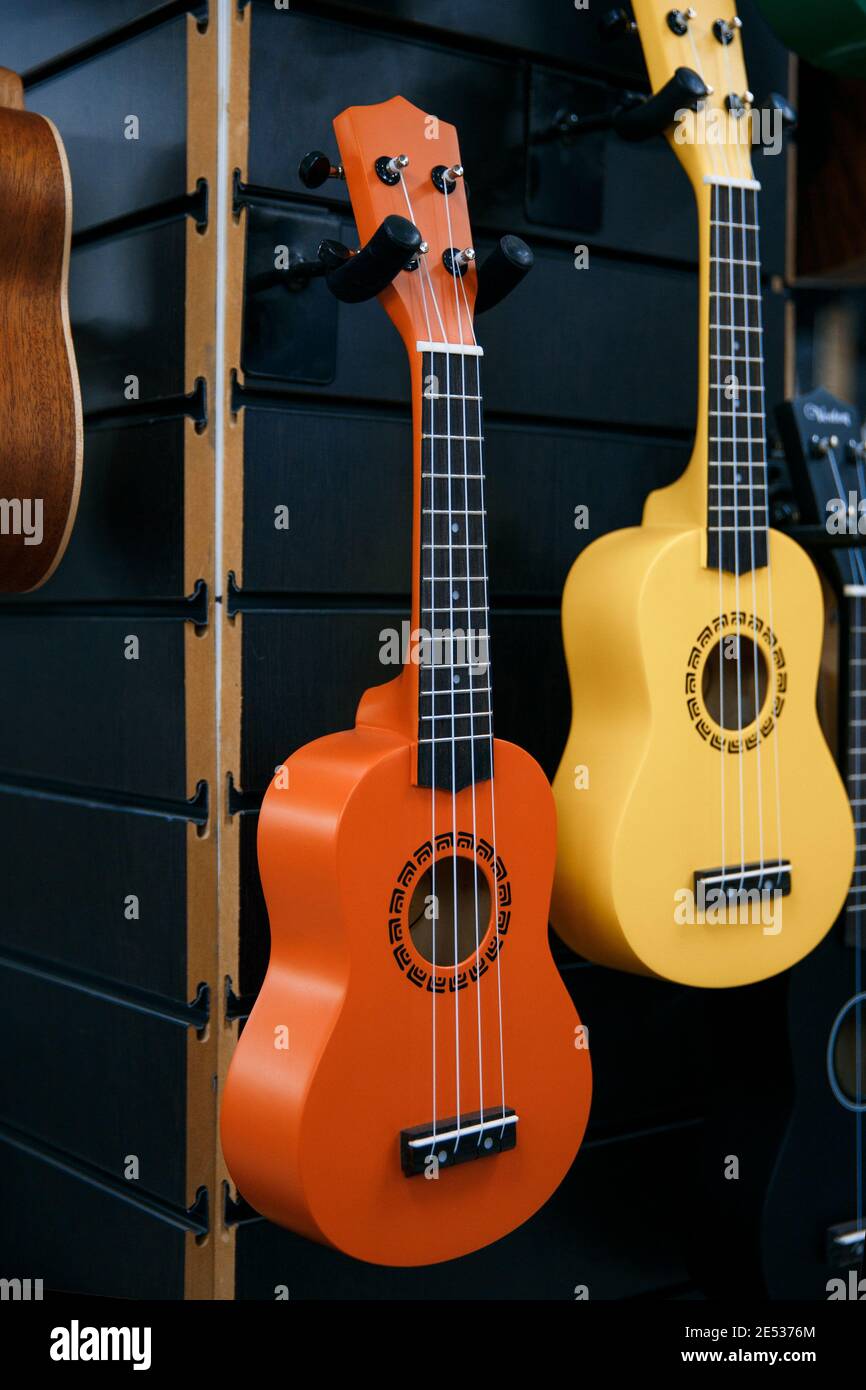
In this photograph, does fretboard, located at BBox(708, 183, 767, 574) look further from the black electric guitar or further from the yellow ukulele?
the black electric guitar

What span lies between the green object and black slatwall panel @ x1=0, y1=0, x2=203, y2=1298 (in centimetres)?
74

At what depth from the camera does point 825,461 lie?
6.20 feet

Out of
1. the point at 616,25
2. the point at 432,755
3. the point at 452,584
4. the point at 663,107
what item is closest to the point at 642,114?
the point at 663,107

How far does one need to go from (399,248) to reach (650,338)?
684mm

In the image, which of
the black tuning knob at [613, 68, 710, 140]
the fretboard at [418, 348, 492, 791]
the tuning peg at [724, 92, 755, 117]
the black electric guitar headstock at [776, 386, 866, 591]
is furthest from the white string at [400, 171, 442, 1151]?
the black electric guitar headstock at [776, 386, 866, 591]

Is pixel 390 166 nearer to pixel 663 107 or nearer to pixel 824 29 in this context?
pixel 663 107

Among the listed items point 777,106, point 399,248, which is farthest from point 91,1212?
point 777,106

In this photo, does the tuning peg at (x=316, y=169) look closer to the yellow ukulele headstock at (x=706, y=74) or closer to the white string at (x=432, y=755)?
the white string at (x=432, y=755)

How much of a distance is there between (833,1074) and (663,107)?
113cm

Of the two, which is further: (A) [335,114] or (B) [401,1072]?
(A) [335,114]

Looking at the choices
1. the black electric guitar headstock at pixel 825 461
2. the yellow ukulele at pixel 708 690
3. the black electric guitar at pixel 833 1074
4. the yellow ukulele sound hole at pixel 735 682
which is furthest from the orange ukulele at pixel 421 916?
the black electric guitar headstock at pixel 825 461

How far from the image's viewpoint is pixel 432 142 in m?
1.48

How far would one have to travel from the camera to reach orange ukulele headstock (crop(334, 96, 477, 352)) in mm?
1428

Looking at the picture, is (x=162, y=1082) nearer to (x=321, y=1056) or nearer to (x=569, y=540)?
(x=321, y=1056)
